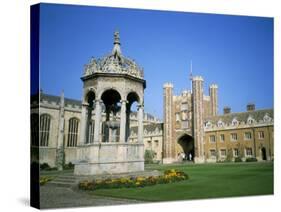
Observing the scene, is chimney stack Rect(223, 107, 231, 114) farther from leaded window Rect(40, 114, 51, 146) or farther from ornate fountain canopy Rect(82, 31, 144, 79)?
leaded window Rect(40, 114, 51, 146)

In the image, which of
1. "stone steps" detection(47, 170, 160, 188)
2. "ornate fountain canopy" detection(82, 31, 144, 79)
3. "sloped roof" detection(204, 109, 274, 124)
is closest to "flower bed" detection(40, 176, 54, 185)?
"stone steps" detection(47, 170, 160, 188)

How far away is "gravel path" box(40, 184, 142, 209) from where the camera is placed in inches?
545

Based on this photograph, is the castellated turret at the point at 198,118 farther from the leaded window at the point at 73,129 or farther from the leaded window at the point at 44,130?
the leaded window at the point at 44,130

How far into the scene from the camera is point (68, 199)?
14.1 metres

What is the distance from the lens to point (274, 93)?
746 inches

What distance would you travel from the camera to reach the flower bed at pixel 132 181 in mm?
14875

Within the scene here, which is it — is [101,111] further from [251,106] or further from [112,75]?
[251,106]

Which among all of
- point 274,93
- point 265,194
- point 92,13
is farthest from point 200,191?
point 92,13

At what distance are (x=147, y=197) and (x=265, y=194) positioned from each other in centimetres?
609

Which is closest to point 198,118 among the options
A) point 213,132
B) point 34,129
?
point 213,132

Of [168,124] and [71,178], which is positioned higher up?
[168,124]

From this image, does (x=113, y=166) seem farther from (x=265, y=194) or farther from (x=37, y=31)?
(x=265, y=194)

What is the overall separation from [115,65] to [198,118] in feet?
53.0

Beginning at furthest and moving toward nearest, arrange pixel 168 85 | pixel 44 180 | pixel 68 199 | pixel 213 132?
pixel 213 132
pixel 168 85
pixel 44 180
pixel 68 199
